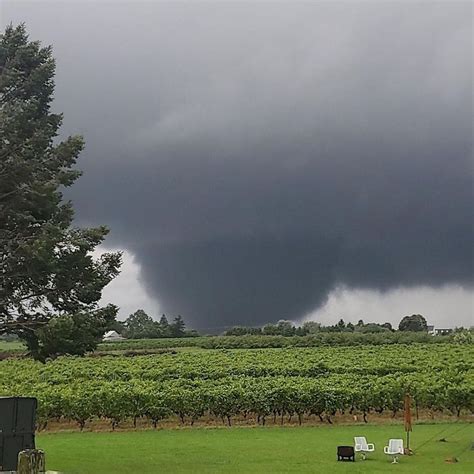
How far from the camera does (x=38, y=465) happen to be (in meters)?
5.39

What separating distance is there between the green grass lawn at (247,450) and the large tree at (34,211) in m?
4.95

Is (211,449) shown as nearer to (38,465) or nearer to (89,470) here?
(89,470)

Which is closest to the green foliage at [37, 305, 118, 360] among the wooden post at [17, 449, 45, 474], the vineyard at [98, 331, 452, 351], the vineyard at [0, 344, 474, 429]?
the wooden post at [17, 449, 45, 474]

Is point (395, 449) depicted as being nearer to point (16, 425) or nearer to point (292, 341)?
point (16, 425)

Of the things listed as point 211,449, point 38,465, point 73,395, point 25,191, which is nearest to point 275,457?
point 211,449

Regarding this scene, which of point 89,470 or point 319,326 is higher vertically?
point 319,326

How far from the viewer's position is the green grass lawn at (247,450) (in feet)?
61.2

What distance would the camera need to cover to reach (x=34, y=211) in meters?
17.0

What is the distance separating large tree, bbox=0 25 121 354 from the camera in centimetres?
1609

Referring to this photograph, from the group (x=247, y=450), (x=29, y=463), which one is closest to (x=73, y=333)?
(x=247, y=450)

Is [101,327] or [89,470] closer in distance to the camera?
[101,327]

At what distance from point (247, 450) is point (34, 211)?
1086 cm

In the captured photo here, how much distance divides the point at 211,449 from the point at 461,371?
2063 centimetres

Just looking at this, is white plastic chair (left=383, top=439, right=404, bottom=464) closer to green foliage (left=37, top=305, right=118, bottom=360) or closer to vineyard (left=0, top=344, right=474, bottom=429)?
green foliage (left=37, top=305, right=118, bottom=360)
